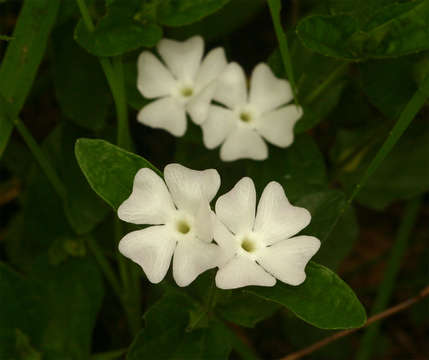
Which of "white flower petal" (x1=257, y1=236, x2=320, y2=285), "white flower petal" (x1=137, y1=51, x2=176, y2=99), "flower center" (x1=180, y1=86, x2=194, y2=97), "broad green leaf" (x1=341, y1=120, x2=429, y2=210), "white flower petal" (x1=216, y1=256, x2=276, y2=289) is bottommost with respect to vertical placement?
"broad green leaf" (x1=341, y1=120, x2=429, y2=210)

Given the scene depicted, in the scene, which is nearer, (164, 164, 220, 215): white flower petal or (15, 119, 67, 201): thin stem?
(164, 164, 220, 215): white flower petal

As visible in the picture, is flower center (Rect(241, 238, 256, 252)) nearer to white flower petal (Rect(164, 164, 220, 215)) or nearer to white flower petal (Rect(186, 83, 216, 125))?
white flower petal (Rect(164, 164, 220, 215))

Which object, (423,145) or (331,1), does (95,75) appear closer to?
(331,1)

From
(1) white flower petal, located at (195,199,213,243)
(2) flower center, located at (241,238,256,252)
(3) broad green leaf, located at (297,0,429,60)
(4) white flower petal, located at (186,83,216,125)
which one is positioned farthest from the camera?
(4) white flower petal, located at (186,83,216,125)

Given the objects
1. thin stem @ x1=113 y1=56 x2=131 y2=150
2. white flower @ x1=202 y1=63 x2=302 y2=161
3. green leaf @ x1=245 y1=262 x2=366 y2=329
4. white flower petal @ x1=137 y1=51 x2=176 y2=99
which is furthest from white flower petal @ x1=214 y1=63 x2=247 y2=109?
green leaf @ x1=245 y1=262 x2=366 y2=329

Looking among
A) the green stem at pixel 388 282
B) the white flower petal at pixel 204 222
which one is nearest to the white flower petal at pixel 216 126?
the white flower petal at pixel 204 222

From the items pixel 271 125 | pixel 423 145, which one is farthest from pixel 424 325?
pixel 271 125
